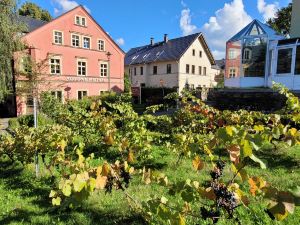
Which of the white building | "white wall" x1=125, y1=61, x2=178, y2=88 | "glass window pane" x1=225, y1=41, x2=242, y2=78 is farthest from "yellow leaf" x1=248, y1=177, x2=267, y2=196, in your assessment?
"white wall" x1=125, y1=61, x2=178, y2=88

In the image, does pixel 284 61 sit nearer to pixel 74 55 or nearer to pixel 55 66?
pixel 74 55

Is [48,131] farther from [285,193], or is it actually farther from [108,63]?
[108,63]

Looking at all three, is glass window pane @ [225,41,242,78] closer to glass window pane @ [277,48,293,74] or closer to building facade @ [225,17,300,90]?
building facade @ [225,17,300,90]

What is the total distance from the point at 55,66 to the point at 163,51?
18.5 metres

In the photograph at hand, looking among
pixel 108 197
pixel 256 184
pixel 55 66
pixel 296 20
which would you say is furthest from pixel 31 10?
pixel 256 184

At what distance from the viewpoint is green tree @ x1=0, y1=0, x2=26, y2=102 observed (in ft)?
64.4

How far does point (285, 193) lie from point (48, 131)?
210 inches

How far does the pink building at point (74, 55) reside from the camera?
86.7ft

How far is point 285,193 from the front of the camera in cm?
147

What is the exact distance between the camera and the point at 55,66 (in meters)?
28.3

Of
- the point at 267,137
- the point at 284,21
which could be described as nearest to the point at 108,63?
the point at 284,21

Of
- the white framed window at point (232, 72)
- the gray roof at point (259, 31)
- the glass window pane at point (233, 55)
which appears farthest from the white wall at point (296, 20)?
the white framed window at point (232, 72)

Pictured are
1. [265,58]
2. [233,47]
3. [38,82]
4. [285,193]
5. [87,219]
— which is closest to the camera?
[285,193]

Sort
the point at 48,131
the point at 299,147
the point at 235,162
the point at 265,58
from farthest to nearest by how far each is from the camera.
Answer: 1. the point at 265,58
2. the point at 299,147
3. the point at 48,131
4. the point at 235,162
